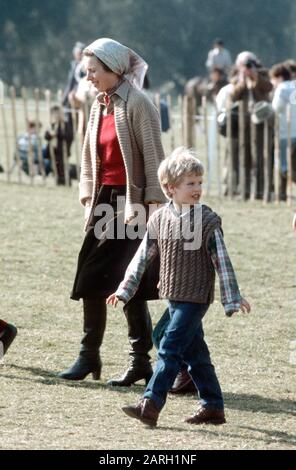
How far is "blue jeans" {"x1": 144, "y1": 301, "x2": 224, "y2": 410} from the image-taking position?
240 inches

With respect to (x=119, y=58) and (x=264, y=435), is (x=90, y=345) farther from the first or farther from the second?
(x=119, y=58)

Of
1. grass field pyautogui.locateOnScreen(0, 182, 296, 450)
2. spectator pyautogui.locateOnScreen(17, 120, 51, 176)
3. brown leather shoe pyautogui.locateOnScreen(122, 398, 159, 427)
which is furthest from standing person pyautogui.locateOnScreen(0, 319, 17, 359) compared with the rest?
spectator pyautogui.locateOnScreen(17, 120, 51, 176)

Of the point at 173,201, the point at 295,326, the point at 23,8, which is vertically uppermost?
the point at 23,8

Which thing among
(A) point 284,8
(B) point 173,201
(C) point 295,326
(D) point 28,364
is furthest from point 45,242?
(A) point 284,8

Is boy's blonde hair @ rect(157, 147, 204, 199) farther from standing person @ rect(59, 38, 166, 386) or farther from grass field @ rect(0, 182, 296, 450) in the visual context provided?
grass field @ rect(0, 182, 296, 450)

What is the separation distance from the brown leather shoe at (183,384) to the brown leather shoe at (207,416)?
674 millimetres

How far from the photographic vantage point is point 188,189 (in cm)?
609

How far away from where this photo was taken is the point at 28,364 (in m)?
7.56

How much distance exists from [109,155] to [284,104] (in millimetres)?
8419

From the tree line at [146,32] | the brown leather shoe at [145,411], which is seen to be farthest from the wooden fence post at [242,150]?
the tree line at [146,32]

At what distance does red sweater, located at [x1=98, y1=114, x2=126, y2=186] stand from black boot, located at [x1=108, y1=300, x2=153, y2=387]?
660mm

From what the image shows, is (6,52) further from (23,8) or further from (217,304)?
(217,304)

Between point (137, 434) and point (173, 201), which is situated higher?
point (173, 201)

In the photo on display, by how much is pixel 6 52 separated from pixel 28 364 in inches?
1609
